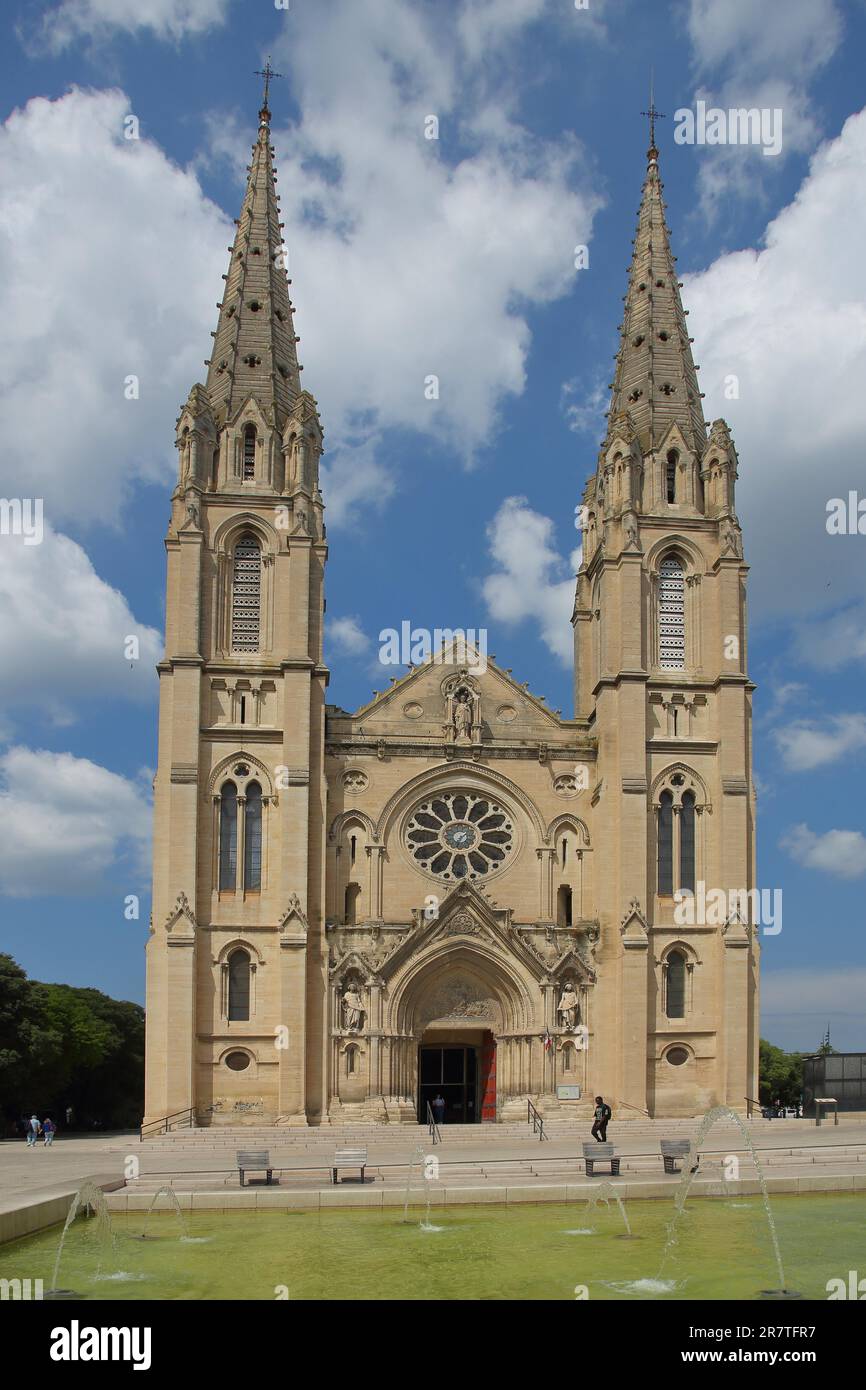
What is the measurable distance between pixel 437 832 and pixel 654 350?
20698 mm

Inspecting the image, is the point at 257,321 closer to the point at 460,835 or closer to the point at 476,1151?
the point at 460,835

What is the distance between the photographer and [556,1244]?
2012 cm

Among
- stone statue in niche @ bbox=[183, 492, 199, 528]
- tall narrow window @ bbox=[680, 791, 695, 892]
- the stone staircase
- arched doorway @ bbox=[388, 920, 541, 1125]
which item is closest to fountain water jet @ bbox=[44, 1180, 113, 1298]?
the stone staircase

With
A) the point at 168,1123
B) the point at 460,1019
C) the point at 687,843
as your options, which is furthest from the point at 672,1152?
the point at 687,843

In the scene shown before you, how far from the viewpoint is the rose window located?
48.3 meters

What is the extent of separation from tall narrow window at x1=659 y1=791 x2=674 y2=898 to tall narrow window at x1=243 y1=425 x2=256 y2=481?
61.0 ft

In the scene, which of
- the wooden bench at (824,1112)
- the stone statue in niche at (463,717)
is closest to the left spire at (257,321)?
the stone statue in niche at (463,717)

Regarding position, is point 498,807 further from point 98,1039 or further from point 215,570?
point 98,1039

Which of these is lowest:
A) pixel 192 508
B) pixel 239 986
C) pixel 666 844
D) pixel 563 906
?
pixel 239 986

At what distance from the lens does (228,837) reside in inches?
1820

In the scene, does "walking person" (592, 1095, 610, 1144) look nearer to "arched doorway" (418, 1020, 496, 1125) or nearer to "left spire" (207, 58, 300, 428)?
"arched doorway" (418, 1020, 496, 1125)

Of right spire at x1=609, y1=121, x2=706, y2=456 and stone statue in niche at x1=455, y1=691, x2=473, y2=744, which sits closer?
stone statue in niche at x1=455, y1=691, x2=473, y2=744
